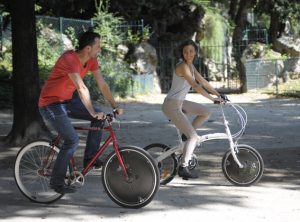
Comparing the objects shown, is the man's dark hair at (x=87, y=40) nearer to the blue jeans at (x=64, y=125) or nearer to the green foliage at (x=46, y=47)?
the blue jeans at (x=64, y=125)

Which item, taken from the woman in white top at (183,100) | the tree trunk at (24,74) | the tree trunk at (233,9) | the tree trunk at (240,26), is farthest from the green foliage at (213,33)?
the woman in white top at (183,100)

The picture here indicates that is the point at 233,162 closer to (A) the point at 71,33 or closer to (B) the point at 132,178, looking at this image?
(B) the point at 132,178

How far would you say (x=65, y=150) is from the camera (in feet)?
19.4

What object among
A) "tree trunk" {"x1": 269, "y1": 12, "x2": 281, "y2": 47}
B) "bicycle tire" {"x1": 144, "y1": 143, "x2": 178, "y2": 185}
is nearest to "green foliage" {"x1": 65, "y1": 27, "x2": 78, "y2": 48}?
"tree trunk" {"x1": 269, "y1": 12, "x2": 281, "y2": 47}

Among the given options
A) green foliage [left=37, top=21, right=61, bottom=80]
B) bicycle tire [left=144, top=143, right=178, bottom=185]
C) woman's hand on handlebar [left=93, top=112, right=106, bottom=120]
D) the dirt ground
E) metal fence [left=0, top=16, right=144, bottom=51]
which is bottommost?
the dirt ground

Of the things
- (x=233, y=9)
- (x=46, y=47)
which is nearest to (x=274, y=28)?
(x=233, y=9)

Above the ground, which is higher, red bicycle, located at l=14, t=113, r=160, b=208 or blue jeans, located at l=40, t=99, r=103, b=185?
blue jeans, located at l=40, t=99, r=103, b=185

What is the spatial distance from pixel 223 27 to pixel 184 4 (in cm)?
432

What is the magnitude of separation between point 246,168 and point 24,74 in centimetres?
459

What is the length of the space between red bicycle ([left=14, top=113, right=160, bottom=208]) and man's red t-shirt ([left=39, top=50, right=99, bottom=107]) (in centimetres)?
45

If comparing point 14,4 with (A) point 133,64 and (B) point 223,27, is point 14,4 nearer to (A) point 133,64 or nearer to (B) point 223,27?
(A) point 133,64

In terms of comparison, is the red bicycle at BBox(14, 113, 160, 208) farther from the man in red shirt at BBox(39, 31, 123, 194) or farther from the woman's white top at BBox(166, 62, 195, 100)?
the woman's white top at BBox(166, 62, 195, 100)

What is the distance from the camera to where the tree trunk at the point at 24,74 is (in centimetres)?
1002

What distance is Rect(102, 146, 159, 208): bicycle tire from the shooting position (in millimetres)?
5805
